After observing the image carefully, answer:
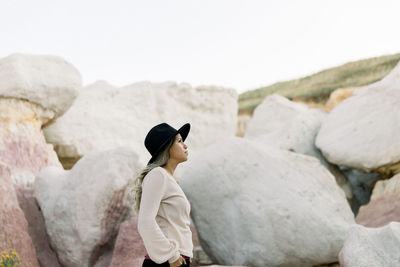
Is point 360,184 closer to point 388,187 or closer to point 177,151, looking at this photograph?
point 388,187

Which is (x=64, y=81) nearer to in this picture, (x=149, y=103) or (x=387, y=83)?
(x=149, y=103)

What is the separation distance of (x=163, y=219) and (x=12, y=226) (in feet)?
7.43

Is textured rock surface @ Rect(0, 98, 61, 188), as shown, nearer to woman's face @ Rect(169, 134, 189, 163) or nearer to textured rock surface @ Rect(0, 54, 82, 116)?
textured rock surface @ Rect(0, 54, 82, 116)

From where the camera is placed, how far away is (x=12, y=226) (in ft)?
13.5

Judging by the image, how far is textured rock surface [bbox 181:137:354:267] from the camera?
444 cm

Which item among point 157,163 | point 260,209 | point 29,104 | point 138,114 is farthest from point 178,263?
point 138,114

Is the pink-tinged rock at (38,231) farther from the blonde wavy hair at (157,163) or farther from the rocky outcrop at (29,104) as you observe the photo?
the blonde wavy hair at (157,163)

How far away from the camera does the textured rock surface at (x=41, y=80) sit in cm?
550

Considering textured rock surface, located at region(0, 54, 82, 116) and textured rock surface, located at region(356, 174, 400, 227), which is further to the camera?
textured rock surface, located at region(0, 54, 82, 116)

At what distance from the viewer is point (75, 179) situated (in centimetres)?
449

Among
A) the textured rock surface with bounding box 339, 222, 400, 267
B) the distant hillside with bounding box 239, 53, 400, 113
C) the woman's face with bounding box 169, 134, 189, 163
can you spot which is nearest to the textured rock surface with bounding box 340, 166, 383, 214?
the textured rock surface with bounding box 339, 222, 400, 267

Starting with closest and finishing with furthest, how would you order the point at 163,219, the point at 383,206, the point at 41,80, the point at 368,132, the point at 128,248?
the point at 163,219
the point at 128,248
the point at 383,206
the point at 41,80
the point at 368,132

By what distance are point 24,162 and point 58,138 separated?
148 centimetres

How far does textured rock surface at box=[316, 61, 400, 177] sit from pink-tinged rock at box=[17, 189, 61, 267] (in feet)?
12.0
